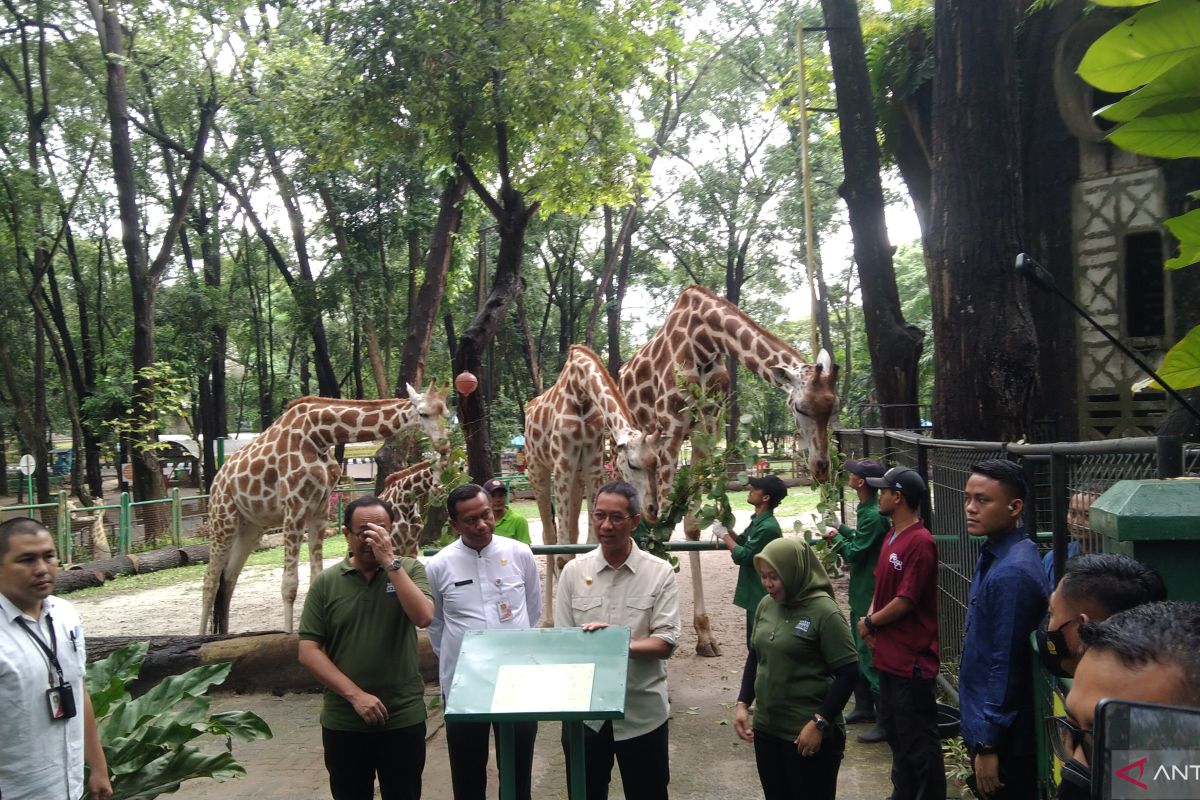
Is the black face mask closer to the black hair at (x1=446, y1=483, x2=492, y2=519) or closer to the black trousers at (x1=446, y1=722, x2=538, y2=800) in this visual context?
the black trousers at (x1=446, y1=722, x2=538, y2=800)

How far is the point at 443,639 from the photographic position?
179 inches

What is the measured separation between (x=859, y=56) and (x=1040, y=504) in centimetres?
603

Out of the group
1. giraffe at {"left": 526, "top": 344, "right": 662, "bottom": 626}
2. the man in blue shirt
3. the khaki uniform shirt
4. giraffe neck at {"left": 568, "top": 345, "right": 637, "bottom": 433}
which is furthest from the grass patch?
the man in blue shirt

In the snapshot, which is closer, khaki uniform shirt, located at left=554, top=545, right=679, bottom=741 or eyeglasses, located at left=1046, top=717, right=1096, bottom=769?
eyeglasses, located at left=1046, top=717, right=1096, bottom=769

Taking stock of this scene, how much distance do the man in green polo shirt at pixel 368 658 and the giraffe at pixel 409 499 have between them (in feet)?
15.3

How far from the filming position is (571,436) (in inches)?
349

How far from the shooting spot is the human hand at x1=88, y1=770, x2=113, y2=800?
3.76m

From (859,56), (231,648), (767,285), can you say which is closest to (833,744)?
(231,648)

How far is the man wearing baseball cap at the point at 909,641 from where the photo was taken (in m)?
4.51

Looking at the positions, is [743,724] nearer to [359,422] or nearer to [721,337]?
[721,337]

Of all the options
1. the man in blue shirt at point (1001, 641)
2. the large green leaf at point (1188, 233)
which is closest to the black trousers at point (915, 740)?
the man in blue shirt at point (1001, 641)

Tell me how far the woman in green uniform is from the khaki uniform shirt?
40cm

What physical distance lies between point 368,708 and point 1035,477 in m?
4.03

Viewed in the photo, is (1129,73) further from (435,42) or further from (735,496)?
(735,496)
